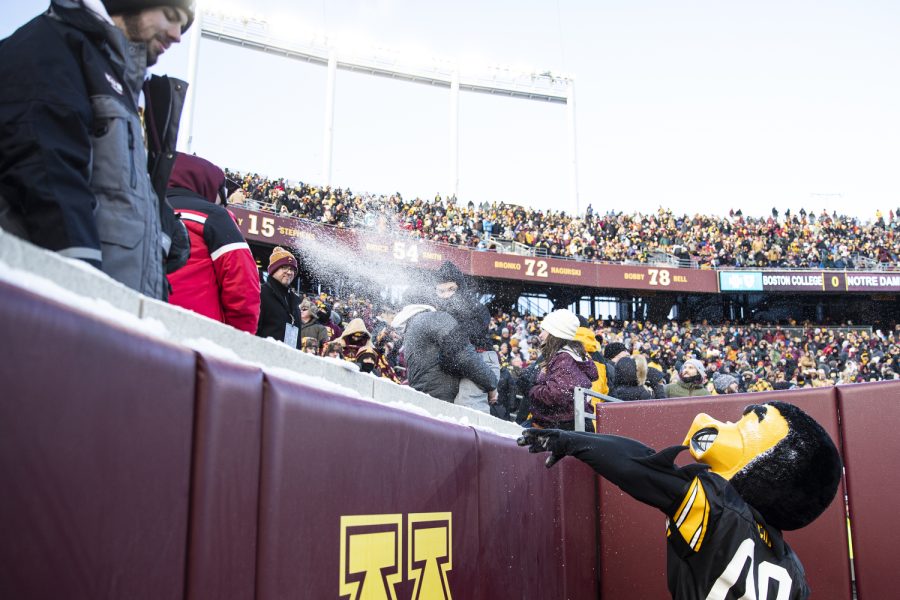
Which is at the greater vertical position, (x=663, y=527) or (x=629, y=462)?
A: (x=629, y=462)

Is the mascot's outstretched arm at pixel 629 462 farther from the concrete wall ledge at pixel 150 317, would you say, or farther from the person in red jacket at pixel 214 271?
the person in red jacket at pixel 214 271

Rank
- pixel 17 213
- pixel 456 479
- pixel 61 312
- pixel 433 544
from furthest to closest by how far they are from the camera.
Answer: pixel 456 479
pixel 433 544
pixel 17 213
pixel 61 312

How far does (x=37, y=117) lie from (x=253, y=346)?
67cm

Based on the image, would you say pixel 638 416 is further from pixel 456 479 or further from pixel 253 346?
pixel 253 346

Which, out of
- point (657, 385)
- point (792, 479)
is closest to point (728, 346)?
point (657, 385)

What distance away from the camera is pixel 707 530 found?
93.2 inches

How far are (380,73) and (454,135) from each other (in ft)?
14.0

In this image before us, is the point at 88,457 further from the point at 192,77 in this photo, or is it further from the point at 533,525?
the point at 192,77

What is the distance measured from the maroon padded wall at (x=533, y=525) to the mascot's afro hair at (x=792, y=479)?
2.40ft

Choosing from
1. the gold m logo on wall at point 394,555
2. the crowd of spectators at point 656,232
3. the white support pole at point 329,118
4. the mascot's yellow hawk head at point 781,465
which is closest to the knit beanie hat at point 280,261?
the gold m logo on wall at point 394,555

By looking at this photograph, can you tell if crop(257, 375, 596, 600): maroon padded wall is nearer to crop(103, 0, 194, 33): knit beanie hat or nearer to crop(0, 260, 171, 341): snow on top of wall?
crop(0, 260, 171, 341): snow on top of wall

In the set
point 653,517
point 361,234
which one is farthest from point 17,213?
point 361,234

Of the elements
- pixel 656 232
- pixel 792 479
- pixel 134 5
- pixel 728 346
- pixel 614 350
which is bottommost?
pixel 792 479

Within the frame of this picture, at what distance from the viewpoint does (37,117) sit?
5.14ft
